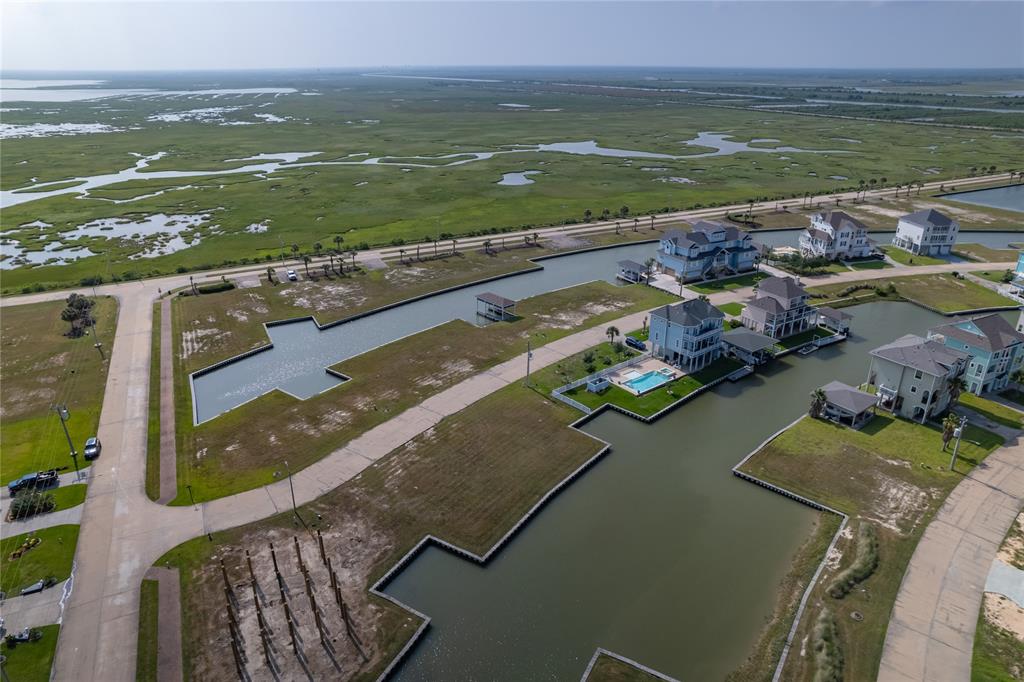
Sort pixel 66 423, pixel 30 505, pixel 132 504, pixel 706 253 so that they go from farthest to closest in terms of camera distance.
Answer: pixel 706 253, pixel 66 423, pixel 132 504, pixel 30 505

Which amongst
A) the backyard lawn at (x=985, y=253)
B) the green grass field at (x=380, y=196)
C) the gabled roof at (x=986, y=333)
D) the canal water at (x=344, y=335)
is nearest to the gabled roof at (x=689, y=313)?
the gabled roof at (x=986, y=333)

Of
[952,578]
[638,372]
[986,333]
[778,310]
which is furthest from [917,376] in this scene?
[638,372]

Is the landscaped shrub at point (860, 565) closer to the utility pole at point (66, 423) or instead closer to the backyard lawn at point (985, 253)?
the utility pole at point (66, 423)

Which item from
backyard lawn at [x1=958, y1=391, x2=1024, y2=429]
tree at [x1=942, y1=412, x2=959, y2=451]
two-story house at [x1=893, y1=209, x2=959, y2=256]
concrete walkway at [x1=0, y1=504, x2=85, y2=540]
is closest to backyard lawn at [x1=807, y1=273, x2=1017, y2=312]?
two-story house at [x1=893, y1=209, x2=959, y2=256]

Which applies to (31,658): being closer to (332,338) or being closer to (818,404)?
(332,338)

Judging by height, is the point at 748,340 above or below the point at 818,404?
above
